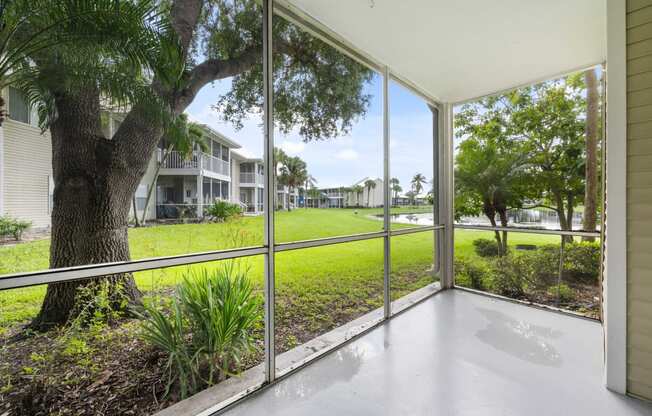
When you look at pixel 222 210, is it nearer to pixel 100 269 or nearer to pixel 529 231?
pixel 100 269

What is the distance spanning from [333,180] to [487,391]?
240 centimetres

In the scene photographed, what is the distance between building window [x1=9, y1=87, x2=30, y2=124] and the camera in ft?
4.05

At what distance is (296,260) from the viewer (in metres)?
3.76

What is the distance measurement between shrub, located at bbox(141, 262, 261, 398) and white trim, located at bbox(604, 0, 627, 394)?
2.54 metres

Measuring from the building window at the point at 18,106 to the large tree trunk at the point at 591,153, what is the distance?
17.2 feet

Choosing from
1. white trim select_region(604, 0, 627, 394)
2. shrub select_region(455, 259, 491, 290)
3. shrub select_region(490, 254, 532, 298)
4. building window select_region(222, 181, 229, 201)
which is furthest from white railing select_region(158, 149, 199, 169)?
shrub select_region(490, 254, 532, 298)

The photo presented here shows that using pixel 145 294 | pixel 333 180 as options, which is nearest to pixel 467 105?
pixel 333 180

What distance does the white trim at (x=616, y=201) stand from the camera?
1931 mm

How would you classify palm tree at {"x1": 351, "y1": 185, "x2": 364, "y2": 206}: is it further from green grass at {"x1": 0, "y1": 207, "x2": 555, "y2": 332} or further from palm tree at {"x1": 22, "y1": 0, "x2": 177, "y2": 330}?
palm tree at {"x1": 22, "y1": 0, "x2": 177, "y2": 330}

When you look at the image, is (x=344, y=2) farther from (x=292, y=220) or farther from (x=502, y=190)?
(x=502, y=190)

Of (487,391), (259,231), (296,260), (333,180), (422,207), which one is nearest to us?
(487,391)

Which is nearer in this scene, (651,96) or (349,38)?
(651,96)

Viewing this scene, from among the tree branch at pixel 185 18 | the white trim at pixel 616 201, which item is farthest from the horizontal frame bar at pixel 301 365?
the tree branch at pixel 185 18

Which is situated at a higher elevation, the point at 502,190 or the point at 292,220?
the point at 502,190
